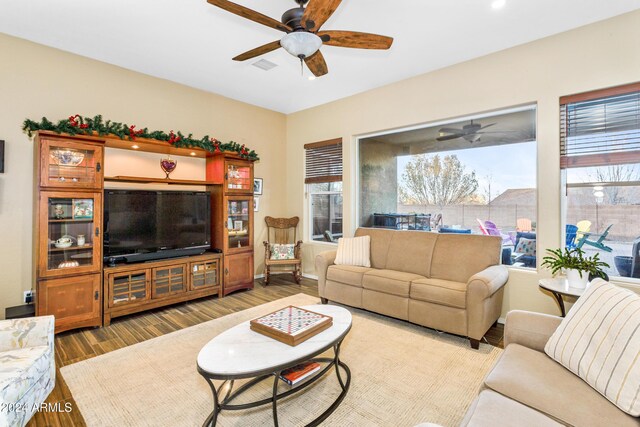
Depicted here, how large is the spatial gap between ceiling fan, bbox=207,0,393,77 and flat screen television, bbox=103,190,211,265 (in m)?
2.40

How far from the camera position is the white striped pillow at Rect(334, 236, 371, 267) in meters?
4.05

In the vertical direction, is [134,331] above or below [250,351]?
below

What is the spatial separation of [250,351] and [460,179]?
3.45m

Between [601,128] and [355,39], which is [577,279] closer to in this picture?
[601,128]

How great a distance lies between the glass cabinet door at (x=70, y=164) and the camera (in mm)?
2992

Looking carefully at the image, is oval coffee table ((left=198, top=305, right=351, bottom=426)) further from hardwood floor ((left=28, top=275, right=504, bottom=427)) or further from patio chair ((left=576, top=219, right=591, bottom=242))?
patio chair ((left=576, top=219, right=591, bottom=242))

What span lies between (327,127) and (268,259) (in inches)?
97.3

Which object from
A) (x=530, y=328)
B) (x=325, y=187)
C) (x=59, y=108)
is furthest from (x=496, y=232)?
(x=59, y=108)

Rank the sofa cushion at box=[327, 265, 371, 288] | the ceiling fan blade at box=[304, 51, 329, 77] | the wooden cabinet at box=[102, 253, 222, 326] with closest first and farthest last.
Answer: the ceiling fan blade at box=[304, 51, 329, 77] → the wooden cabinet at box=[102, 253, 222, 326] → the sofa cushion at box=[327, 265, 371, 288]

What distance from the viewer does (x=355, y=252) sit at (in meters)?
4.09

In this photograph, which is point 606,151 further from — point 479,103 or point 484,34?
point 484,34

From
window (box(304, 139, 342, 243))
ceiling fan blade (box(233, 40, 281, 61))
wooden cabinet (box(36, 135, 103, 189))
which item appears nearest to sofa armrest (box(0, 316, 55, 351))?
wooden cabinet (box(36, 135, 103, 189))

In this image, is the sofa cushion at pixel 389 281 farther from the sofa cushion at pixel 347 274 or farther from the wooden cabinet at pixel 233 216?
the wooden cabinet at pixel 233 216

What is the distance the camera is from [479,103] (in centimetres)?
358
